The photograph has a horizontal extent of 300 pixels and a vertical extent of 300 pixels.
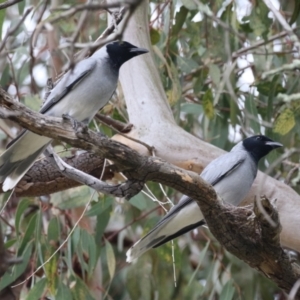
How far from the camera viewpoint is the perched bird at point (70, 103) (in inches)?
114

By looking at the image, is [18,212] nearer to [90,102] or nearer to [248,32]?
[90,102]

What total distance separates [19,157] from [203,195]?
2.67 ft

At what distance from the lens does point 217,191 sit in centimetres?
321

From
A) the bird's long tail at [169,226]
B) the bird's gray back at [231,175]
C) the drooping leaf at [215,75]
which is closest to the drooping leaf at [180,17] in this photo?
Answer: the drooping leaf at [215,75]

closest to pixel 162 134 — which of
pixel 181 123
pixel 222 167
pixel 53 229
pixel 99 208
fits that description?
pixel 222 167

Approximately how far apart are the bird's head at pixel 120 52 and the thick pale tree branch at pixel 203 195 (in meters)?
0.95

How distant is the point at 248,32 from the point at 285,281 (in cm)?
203

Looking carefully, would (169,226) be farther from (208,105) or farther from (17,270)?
(17,270)

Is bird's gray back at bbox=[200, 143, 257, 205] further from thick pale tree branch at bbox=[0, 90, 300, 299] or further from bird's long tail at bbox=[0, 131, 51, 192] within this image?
bird's long tail at bbox=[0, 131, 51, 192]

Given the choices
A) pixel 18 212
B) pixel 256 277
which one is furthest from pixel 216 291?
pixel 18 212

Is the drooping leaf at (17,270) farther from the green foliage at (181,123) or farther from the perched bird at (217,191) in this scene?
the perched bird at (217,191)

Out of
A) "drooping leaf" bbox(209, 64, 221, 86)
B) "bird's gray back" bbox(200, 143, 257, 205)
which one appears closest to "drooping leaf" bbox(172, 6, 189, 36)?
"drooping leaf" bbox(209, 64, 221, 86)

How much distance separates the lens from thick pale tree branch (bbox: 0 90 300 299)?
7.34 feet

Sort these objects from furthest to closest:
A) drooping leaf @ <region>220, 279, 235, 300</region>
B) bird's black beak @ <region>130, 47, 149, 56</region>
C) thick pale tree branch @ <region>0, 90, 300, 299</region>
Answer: drooping leaf @ <region>220, 279, 235, 300</region> → bird's black beak @ <region>130, 47, 149, 56</region> → thick pale tree branch @ <region>0, 90, 300, 299</region>
